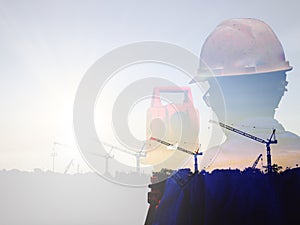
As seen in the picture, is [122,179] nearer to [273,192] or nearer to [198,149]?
[198,149]

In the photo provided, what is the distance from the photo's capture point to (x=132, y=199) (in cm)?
19638

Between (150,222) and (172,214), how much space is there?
1356 cm

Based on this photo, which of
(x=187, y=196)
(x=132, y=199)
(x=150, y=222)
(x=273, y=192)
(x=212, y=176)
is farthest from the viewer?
(x=132, y=199)

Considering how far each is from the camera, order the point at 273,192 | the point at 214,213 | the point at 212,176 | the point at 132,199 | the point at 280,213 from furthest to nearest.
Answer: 1. the point at 132,199
2. the point at 212,176
3. the point at 214,213
4. the point at 273,192
5. the point at 280,213

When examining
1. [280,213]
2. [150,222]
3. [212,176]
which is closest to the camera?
[280,213]

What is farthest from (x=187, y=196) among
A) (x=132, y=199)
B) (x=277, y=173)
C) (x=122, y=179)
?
(x=132, y=199)

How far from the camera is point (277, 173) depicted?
44562mm

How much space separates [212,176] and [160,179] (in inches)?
854

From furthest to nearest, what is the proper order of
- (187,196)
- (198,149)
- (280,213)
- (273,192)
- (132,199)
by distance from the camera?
1. (132,199)
2. (198,149)
3. (187,196)
4. (273,192)
5. (280,213)

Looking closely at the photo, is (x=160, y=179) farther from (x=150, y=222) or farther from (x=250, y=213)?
(x=250, y=213)

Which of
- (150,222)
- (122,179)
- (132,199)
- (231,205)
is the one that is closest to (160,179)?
(150,222)

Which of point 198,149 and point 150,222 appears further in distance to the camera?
point 198,149

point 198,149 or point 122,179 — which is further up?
point 122,179

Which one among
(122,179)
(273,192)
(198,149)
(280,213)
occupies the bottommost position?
(280,213)
